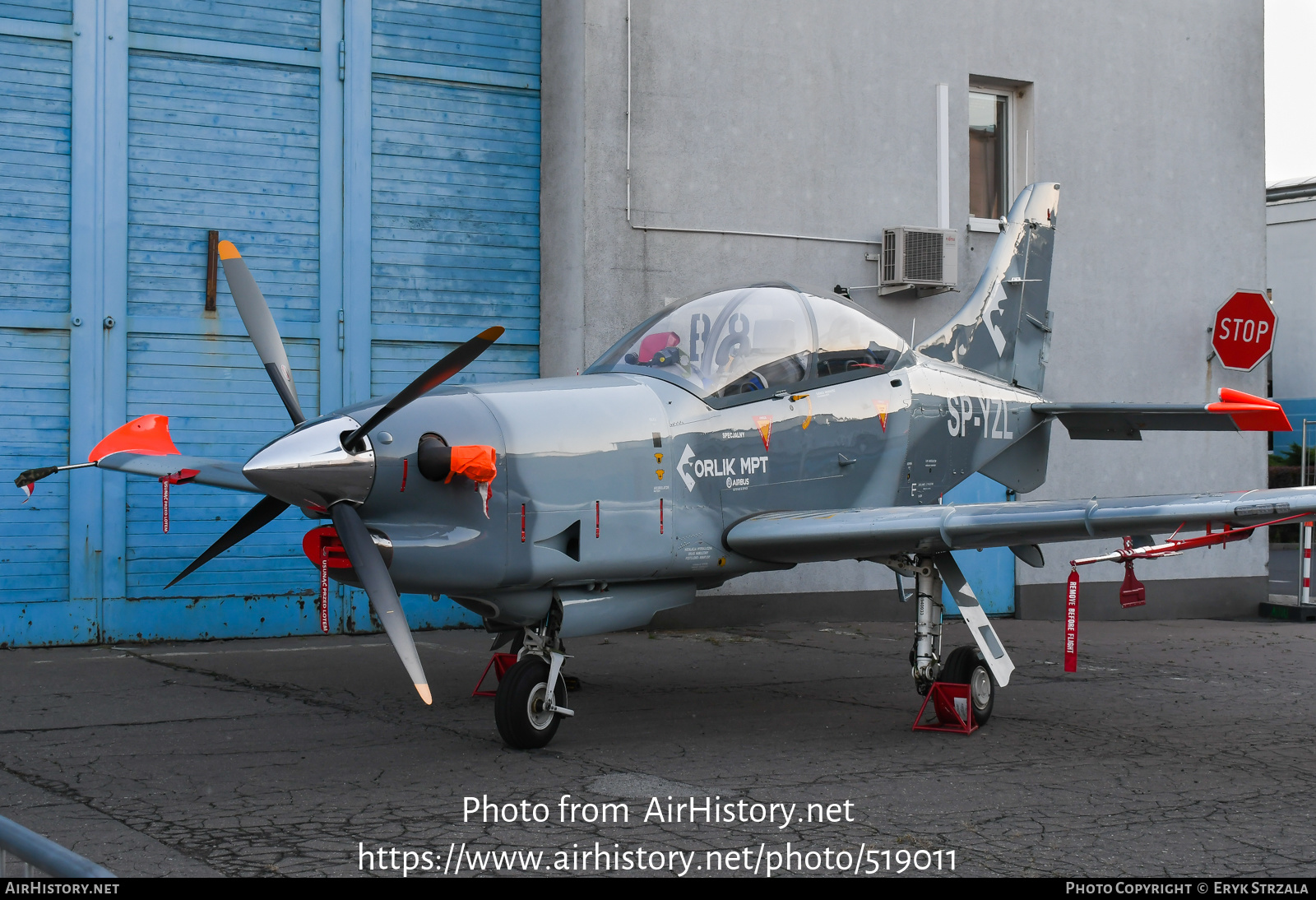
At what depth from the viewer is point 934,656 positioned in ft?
23.7

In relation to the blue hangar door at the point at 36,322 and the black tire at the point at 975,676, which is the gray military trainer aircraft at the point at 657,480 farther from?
the blue hangar door at the point at 36,322

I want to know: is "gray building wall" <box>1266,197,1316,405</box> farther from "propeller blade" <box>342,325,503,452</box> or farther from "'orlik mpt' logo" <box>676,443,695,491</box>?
"propeller blade" <box>342,325,503,452</box>

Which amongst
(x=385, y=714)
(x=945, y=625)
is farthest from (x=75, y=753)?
(x=945, y=625)

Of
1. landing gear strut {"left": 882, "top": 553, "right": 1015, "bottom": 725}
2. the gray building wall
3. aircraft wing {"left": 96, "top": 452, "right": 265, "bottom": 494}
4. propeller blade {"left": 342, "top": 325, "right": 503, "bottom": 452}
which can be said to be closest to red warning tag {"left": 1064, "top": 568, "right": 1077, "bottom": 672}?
landing gear strut {"left": 882, "top": 553, "right": 1015, "bottom": 725}

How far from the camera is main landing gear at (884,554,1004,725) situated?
23.4ft

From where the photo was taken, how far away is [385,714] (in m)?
7.30

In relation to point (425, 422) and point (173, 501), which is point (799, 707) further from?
point (173, 501)

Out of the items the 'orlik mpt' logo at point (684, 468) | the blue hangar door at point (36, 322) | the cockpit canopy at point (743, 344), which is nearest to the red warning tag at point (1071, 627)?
the cockpit canopy at point (743, 344)

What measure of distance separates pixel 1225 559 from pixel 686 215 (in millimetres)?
7793

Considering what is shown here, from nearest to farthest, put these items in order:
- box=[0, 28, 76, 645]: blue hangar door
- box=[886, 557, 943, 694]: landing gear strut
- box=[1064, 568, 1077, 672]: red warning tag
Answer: box=[1064, 568, 1077, 672]: red warning tag → box=[886, 557, 943, 694]: landing gear strut → box=[0, 28, 76, 645]: blue hangar door

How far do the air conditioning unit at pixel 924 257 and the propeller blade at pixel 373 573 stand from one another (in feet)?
26.4

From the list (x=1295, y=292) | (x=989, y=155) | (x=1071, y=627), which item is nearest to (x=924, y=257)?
(x=989, y=155)

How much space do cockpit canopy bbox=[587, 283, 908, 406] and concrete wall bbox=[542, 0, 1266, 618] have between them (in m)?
4.14

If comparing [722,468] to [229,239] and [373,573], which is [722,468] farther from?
[229,239]
